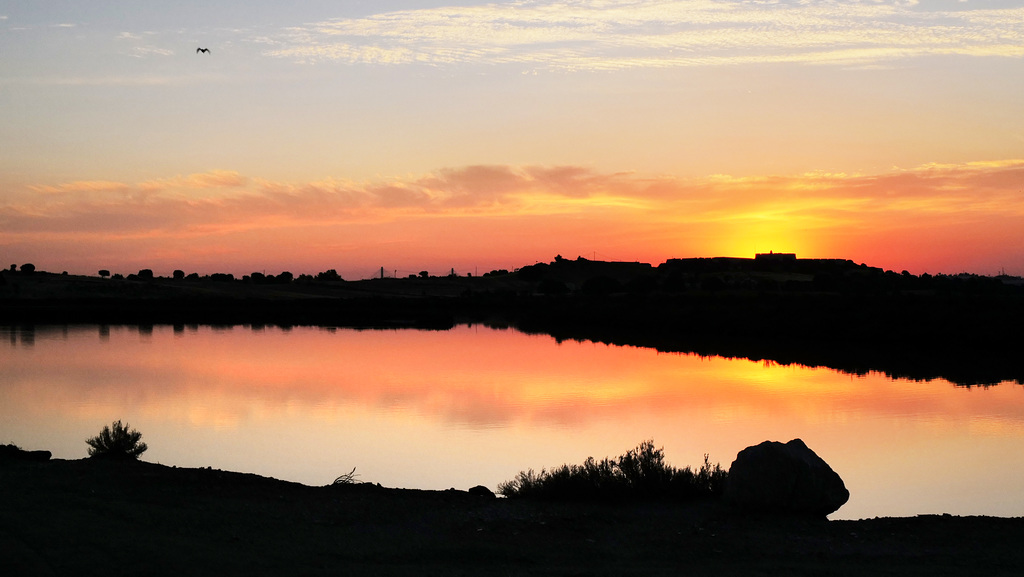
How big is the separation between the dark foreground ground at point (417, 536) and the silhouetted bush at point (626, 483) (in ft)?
1.02

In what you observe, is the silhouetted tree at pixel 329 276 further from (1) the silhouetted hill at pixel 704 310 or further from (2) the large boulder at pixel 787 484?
(2) the large boulder at pixel 787 484

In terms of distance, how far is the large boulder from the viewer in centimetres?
830

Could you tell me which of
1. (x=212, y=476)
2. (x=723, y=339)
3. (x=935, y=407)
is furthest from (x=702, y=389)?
(x=723, y=339)

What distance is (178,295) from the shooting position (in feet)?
269

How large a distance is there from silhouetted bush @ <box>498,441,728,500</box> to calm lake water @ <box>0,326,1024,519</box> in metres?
1.53

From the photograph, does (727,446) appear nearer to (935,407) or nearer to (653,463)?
(653,463)

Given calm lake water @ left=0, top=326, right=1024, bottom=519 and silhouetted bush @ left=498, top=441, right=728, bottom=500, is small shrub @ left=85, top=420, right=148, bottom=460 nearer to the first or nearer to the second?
calm lake water @ left=0, top=326, right=1024, bottom=519

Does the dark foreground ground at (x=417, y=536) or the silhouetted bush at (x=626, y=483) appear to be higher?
the silhouetted bush at (x=626, y=483)

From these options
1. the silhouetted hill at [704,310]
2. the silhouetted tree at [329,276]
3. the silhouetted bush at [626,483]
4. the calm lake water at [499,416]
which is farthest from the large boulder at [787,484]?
the silhouetted tree at [329,276]

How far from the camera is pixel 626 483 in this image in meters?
9.18

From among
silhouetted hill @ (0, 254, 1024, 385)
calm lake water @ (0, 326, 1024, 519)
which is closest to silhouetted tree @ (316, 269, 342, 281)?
silhouetted hill @ (0, 254, 1024, 385)

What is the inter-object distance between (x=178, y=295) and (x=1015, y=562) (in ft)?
269

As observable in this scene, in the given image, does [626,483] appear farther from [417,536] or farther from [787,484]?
[417,536]

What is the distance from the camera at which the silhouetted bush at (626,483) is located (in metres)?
9.05
